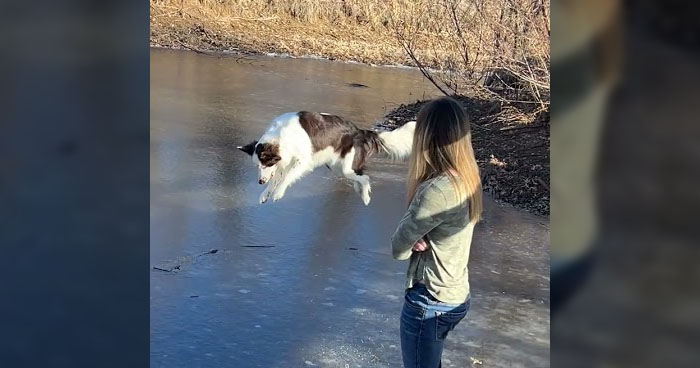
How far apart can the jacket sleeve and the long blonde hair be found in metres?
0.09

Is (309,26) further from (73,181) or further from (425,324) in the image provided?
(73,181)

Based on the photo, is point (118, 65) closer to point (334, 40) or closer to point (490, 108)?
point (490, 108)

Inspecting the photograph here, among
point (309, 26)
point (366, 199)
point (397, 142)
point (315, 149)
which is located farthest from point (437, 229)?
point (309, 26)

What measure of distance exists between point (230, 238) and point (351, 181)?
1.95 metres

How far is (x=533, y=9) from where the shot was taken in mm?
8516

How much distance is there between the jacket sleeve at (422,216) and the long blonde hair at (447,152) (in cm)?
9

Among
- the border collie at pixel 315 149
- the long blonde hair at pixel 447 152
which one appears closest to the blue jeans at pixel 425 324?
the long blonde hair at pixel 447 152

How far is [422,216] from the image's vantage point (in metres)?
3.26

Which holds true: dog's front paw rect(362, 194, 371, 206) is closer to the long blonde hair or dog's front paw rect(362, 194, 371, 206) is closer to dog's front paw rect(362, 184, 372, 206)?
dog's front paw rect(362, 184, 372, 206)

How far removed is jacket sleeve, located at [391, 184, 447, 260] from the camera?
3261 millimetres

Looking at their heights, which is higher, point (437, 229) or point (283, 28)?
point (437, 229)

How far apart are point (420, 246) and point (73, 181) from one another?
95.8 inches

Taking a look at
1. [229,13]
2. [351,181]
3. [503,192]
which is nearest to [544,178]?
[503,192]

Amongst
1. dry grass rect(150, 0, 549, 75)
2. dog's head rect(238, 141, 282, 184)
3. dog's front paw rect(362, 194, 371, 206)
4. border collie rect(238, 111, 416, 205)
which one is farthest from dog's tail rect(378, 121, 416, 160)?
dry grass rect(150, 0, 549, 75)
